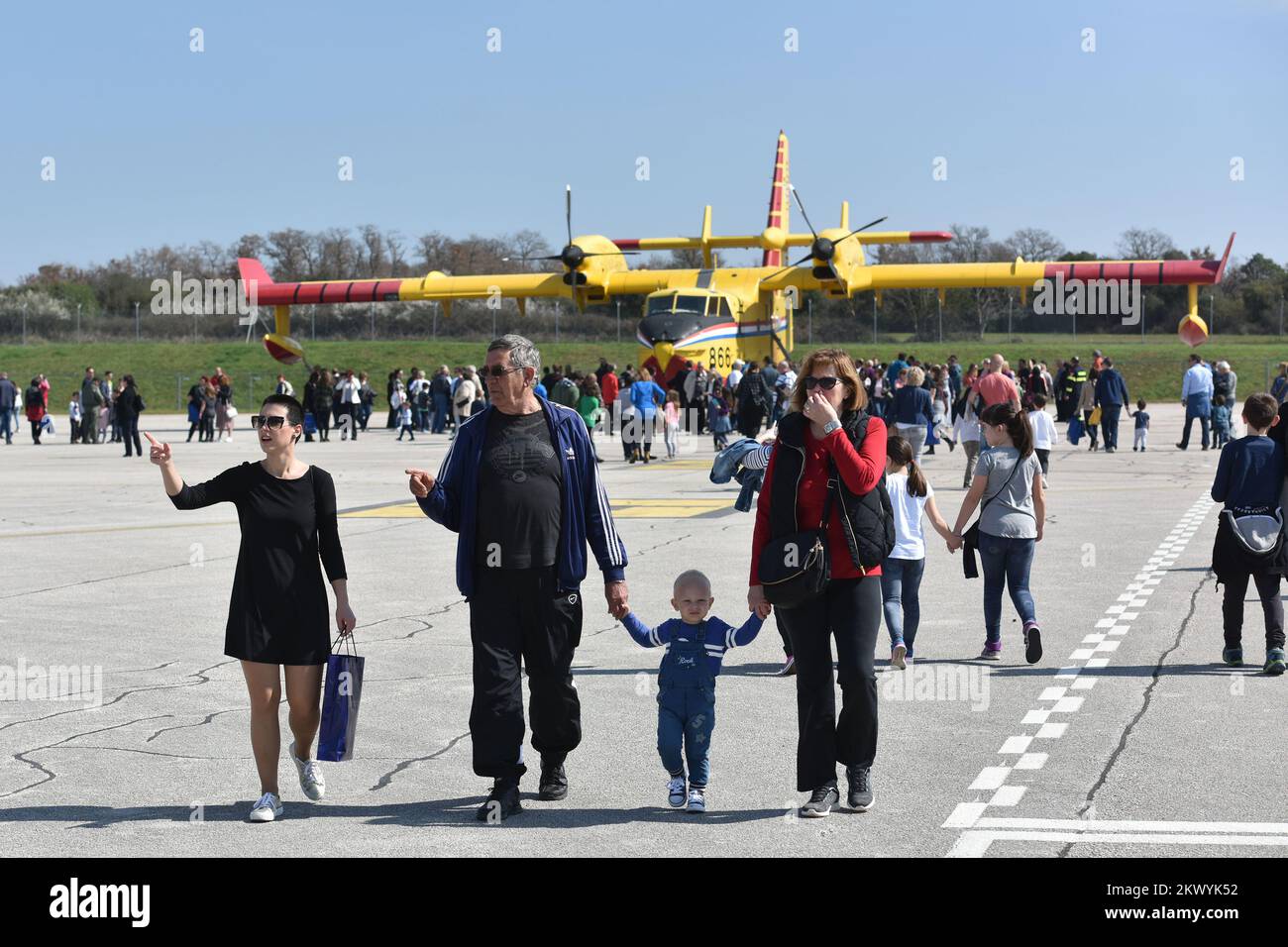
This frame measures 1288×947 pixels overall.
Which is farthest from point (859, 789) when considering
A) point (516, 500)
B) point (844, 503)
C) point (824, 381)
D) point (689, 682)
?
point (516, 500)

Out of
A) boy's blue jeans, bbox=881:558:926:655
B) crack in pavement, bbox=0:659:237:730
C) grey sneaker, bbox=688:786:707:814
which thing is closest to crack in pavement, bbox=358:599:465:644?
crack in pavement, bbox=0:659:237:730

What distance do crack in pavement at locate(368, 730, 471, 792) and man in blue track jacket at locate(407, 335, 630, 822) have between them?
0.59 m

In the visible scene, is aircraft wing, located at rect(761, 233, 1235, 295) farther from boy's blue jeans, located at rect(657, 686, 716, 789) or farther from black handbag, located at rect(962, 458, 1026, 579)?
boy's blue jeans, located at rect(657, 686, 716, 789)

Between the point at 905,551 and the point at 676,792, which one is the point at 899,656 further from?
the point at 676,792

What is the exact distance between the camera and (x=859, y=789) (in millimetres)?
5668

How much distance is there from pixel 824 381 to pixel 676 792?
1626mm

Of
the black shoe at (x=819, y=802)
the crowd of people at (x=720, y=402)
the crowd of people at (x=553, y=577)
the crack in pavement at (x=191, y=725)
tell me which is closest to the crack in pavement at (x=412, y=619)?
the crack in pavement at (x=191, y=725)

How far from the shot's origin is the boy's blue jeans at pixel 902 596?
8570 millimetres

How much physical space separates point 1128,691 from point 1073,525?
8107 mm

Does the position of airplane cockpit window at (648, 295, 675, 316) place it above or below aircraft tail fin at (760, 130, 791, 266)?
below

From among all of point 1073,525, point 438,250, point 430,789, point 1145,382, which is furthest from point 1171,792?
point 438,250

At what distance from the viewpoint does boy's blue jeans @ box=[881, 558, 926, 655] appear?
28.1ft

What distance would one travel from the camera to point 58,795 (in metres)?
5.85
